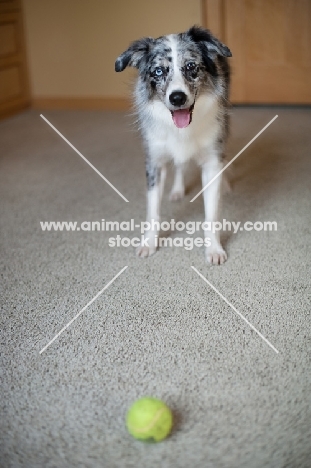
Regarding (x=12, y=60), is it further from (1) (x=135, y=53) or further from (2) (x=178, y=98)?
(2) (x=178, y=98)

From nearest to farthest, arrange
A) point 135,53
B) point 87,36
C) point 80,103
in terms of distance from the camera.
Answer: point 135,53
point 87,36
point 80,103

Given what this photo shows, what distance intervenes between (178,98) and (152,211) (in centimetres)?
47

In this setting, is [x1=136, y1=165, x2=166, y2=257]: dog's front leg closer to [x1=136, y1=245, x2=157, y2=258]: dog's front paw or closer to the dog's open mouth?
[x1=136, y1=245, x2=157, y2=258]: dog's front paw

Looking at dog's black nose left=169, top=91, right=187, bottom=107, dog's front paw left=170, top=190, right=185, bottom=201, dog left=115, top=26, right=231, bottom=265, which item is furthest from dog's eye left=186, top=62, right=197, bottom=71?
dog's front paw left=170, top=190, right=185, bottom=201

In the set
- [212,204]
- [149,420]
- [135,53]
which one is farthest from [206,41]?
[149,420]

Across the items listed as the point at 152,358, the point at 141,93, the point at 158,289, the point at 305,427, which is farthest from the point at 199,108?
the point at 305,427

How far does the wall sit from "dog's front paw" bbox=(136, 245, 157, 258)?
235 cm

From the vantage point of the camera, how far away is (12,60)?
4160mm

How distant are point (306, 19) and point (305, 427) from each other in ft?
10.5

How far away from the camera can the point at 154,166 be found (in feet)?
6.39

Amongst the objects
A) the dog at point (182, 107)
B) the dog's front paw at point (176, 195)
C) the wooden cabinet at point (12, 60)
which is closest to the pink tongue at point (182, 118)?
the dog at point (182, 107)

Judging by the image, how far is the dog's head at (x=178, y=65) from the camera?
1.70m

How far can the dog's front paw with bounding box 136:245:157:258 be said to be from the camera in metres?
1.92

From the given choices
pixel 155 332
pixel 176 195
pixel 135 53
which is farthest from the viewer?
pixel 176 195
